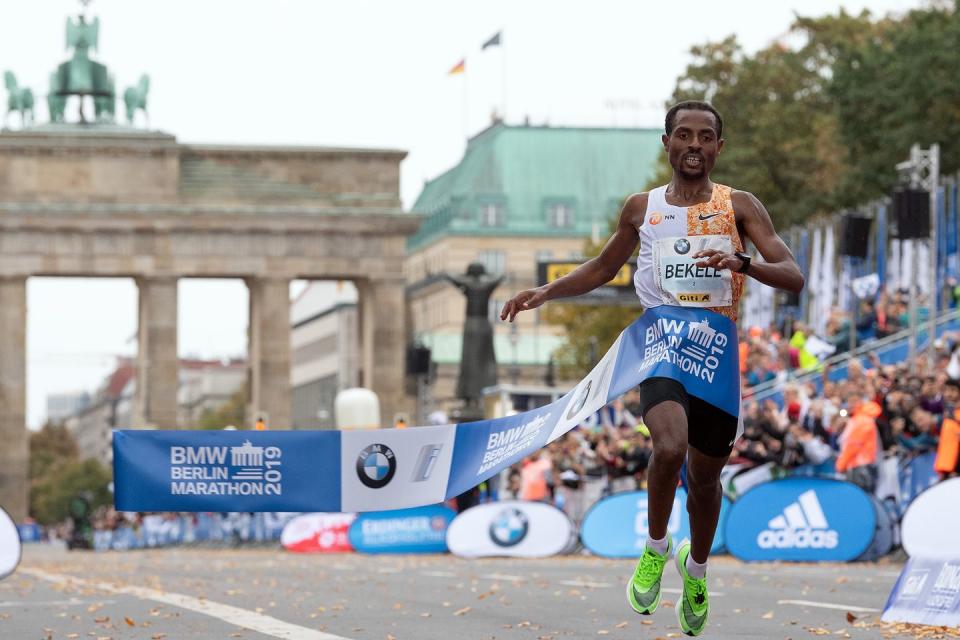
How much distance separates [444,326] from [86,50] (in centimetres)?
4336

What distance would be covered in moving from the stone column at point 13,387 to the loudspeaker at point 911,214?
62.6 m

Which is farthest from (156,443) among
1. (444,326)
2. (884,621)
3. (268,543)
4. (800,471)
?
(444,326)

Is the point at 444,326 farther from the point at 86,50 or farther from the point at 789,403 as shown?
the point at 789,403

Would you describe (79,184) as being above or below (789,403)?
above

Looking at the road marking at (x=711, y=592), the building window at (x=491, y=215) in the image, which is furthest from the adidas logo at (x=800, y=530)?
the building window at (x=491, y=215)

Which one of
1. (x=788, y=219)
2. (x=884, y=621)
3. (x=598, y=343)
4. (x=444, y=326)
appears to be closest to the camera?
(x=884, y=621)

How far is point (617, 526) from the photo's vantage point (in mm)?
27438

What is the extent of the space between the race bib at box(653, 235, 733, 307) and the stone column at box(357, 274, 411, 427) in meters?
79.8

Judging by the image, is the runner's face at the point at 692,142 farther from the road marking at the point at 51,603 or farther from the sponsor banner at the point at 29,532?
the sponsor banner at the point at 29,532

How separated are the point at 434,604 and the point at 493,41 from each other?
8454 centimetres

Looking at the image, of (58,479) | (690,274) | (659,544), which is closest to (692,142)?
(690,274)

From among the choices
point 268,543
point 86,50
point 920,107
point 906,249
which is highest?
point 86,50

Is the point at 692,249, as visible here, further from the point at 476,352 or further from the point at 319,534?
the point at 476,352

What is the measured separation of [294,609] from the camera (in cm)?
1506
